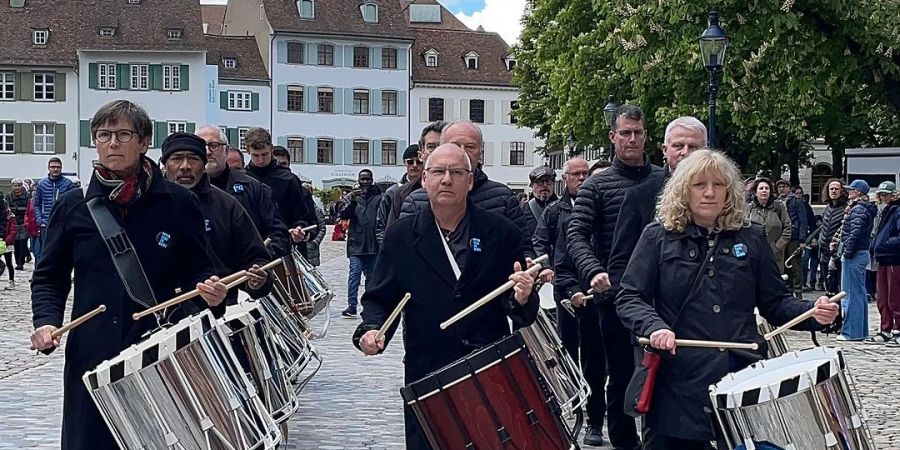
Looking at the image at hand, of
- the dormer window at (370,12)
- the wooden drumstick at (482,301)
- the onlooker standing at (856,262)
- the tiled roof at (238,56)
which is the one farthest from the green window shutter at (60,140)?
the wooden drumstick at (482,301)

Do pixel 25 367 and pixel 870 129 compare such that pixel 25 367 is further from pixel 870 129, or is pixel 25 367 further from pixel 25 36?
pixel 25 36

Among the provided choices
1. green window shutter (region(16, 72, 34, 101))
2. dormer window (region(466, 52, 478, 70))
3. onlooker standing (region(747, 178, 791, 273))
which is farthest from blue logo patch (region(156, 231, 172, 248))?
dormer window (region(466, 52, 478, 70))

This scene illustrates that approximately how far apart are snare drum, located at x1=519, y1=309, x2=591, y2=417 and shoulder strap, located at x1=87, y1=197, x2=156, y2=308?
7.38 feet

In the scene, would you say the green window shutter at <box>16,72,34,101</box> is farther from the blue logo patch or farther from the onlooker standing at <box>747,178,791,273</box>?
the blue logo patch

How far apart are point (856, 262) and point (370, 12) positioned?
64.3m

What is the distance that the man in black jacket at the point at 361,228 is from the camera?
1795 cm

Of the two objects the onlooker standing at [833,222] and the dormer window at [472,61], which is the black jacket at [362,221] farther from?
the dormer window at [472,61]

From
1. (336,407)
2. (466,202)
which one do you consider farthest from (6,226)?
(466,202)

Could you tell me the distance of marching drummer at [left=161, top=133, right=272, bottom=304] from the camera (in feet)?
24.7

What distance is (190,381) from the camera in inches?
207

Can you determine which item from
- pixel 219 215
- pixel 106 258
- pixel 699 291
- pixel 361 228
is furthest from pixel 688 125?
pixel 361 228

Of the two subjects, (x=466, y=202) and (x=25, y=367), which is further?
(x=25, y=367)

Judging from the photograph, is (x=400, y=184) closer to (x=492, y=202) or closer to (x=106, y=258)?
(x=492, y=202)

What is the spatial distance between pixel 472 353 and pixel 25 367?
8.52m
